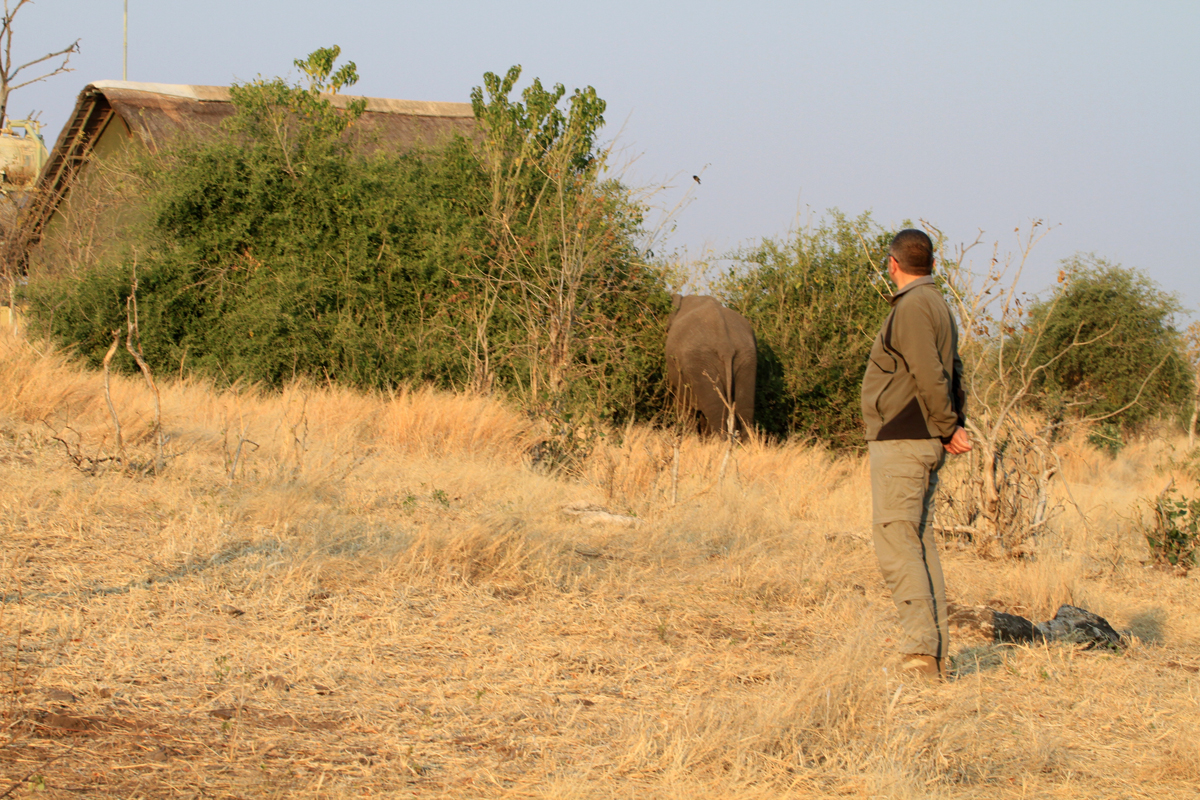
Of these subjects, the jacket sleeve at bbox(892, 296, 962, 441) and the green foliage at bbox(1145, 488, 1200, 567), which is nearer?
the jacket sleeve at bbox(892, 296, 962, 441)

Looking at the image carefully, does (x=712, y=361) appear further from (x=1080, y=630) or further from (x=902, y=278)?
(x=902, y=278)

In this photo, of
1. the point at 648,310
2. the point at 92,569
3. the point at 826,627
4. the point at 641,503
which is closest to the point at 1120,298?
the point at 648,310

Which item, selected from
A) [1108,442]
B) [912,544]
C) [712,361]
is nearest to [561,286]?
[712,361]

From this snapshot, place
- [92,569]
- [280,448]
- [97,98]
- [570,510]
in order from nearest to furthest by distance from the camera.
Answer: [92,569] < [570,510] < [280,448] < [97,98]

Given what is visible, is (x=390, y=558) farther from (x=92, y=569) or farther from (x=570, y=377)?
(x=570, y=377)

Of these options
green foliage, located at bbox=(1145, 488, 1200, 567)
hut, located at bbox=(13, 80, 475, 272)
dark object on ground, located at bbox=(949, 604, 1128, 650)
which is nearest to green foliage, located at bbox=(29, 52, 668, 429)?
hut, located at bbox=(13, 80, 475, 272)

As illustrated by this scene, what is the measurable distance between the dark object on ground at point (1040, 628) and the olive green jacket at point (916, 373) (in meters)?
1.49

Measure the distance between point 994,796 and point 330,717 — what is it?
7.30 ft

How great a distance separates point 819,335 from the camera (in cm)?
1327

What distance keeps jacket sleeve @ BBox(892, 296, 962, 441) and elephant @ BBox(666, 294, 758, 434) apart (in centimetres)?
746

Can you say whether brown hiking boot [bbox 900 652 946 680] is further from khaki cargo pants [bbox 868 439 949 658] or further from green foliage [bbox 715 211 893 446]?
green foliage [bbox 715 211 893 446]

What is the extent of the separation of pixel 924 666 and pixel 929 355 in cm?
130

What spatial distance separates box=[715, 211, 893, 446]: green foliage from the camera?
13.2 metres

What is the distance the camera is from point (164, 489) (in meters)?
6.57
